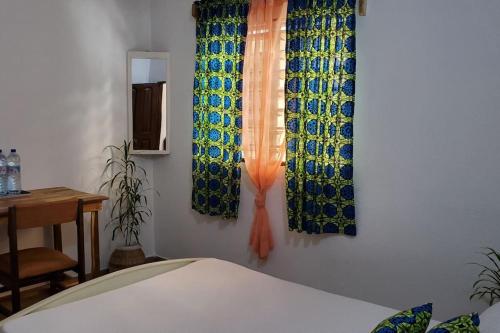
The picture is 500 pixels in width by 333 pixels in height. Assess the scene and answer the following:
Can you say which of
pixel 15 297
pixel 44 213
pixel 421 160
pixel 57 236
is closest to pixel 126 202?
pixel 57 236

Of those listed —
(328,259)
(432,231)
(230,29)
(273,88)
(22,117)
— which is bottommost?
(328,259)

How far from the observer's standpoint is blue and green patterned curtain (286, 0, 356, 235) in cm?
279

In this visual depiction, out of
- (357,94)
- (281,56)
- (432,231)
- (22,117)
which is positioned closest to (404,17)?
(357,94)

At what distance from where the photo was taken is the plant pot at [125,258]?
3.69m

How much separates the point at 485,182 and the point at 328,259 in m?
1.10

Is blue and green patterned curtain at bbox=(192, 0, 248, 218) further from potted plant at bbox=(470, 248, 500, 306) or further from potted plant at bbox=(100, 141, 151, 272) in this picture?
potted plant at bbox=(470, 248, 500, 306)

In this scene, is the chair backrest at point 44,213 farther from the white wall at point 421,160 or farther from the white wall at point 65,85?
the white wall at point 421,160

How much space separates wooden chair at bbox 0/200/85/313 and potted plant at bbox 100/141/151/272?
2.90 feet

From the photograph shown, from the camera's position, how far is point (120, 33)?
3777 mm

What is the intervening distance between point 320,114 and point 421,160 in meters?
0.67

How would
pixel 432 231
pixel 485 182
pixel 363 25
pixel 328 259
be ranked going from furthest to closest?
pixel 328 259 → pixel 363 25 → pixel 432 231 → pixel 485 182

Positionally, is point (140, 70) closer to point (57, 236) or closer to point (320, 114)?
point (57, 236)

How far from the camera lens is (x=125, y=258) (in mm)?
3691

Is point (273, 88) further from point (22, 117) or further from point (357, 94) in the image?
point (22, 117)
